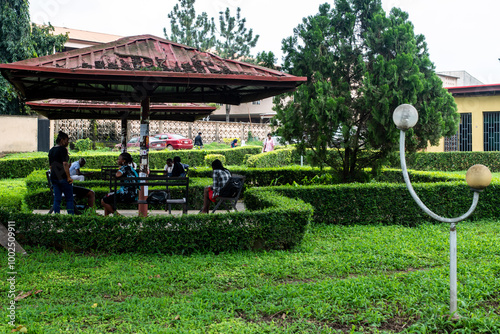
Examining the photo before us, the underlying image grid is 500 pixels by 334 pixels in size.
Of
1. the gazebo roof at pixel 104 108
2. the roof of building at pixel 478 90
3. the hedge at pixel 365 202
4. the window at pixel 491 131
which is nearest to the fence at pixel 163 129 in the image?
the gazebo roof at pixel 104 108

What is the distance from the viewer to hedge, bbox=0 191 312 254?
6.00 meters

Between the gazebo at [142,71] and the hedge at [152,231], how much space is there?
7.06 feet

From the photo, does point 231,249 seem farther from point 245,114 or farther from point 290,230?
point 245,114

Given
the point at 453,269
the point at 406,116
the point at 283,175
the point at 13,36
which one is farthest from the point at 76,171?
the point at 13,36

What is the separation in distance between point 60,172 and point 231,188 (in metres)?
3.10

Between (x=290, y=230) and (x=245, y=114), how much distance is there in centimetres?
4765

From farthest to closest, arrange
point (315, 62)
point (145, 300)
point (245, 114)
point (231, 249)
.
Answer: point (245, 114)
point (315, 62)
point (231, 249)
point (145, 300)

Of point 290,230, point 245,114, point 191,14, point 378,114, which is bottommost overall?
point 290,230

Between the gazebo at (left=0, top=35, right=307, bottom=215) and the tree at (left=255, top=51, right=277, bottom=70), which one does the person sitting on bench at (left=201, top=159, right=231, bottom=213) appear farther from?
the tree at (left=255, top=51, right=277, bottom=70)

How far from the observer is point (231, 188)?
8.39m

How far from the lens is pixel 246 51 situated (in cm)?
4388

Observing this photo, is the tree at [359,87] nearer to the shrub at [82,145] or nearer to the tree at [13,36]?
the tree at [13,36]

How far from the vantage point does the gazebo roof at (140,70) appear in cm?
645

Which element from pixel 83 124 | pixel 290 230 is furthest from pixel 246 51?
pixel 290 230
